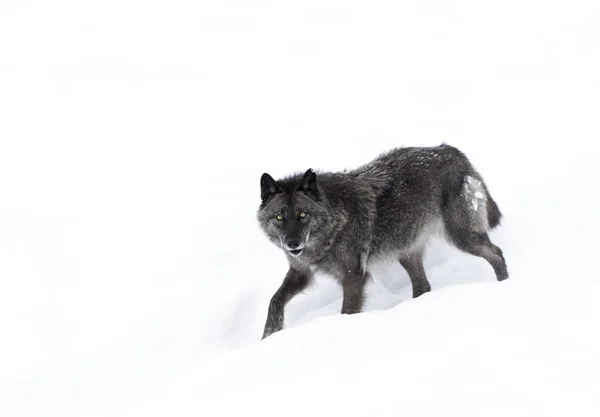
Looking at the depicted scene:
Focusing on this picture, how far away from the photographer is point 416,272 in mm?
7172

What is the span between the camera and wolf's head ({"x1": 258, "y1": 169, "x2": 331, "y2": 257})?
19.8 ft

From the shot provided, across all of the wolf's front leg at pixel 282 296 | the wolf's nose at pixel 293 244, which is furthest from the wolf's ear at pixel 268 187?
the wolf's front leg at pixel 282 296

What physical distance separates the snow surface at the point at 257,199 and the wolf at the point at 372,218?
559 millimetres

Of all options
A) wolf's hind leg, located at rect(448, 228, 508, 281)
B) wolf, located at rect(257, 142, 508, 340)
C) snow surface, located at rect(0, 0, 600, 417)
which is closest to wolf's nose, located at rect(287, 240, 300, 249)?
wolf, located at rect(257, 142, 508, 340)

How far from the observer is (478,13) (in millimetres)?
17156

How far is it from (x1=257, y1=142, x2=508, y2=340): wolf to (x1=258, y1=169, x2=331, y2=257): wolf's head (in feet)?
0.04

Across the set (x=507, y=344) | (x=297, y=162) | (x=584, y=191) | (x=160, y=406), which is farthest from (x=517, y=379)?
(x=297, y=162)

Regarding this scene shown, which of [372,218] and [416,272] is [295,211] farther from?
[416,272]

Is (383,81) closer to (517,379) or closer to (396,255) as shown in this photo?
(396,255)

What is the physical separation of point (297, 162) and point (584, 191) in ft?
16.3

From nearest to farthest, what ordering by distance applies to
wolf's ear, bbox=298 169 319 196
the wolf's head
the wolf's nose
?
the wolf's nose → the wolf's head → wolf's ear, bbox=298 169 319 196

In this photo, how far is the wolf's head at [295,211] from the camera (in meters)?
6.04

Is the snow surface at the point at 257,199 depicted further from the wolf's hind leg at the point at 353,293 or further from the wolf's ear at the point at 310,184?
the wolf's ear at the point at 310,184

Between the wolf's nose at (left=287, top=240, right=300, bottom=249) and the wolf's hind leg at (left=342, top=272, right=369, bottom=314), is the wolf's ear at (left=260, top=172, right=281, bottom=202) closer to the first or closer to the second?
the wolf's nose at (left=287, top=240, right=300, bottom=249)
